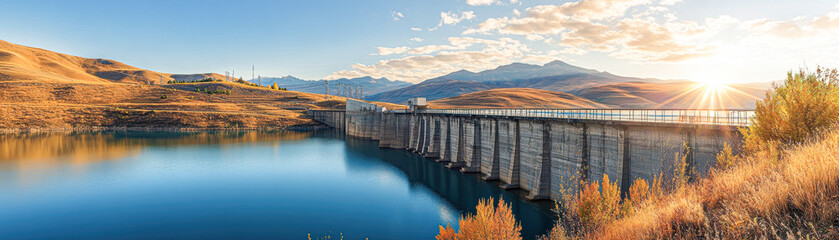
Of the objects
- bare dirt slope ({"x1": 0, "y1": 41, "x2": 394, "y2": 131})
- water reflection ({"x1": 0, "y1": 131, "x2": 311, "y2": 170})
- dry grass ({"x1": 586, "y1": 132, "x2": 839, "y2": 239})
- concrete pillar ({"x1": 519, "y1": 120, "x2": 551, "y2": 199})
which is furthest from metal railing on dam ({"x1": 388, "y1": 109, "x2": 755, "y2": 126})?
bare dirt slope ({"x1": 0, "y1": 41, "x2": 394, "y2": 131})

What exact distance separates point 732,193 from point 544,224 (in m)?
18.5

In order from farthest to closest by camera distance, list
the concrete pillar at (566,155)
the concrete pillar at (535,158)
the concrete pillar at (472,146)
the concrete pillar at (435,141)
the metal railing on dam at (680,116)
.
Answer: the concrete pillar at (435,141), the concrete pillar at (472,146), the concrete pillar at (535,158), the concrete pillar at (566,155), the metal railing on dam at (680,116)

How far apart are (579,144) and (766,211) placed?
20621 mm

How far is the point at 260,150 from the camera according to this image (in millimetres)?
70312

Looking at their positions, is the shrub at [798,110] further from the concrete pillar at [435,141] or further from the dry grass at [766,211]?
the concrete pillar at [435,141]

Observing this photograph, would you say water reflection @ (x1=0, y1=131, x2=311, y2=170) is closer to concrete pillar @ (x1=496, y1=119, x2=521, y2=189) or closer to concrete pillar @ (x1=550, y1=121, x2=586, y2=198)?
concrete pillar @ (x1=496, y1=119, x2=521, y2=189)

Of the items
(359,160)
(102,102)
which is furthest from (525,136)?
(102,102)

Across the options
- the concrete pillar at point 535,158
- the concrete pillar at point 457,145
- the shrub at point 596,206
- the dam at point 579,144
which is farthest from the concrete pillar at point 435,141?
the shrub at point 596,206

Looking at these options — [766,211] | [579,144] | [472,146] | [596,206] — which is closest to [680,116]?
[579,144]

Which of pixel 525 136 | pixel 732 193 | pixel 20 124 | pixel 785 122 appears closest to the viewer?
pixel 732 193

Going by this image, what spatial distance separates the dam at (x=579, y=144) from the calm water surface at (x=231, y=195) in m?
2.40

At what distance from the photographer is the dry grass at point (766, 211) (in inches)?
291

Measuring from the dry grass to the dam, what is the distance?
6.70 meters

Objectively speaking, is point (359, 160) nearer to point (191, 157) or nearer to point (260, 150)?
point (260, 150)
